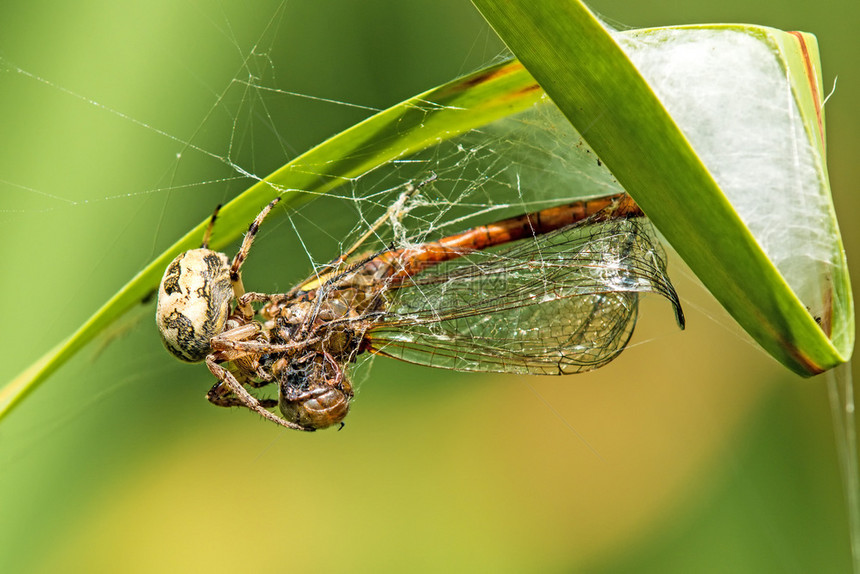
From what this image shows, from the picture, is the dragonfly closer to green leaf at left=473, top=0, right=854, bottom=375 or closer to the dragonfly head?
the dragonfly head

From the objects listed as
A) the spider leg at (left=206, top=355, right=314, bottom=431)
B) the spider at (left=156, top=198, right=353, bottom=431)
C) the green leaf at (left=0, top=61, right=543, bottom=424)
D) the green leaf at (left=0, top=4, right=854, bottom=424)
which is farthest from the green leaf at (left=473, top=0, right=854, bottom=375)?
the spider leg at (left=206, top=355, right=314, bottom=431)

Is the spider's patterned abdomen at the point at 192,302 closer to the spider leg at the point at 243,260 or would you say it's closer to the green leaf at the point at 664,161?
the spider leg at the point at 243,260

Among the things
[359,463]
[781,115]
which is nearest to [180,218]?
[359,463]

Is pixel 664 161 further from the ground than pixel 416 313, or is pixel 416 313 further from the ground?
pixel 664 161

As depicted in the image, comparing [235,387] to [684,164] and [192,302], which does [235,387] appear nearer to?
[192,302]

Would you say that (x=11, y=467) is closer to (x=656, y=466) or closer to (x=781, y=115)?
(x=781, y=115)

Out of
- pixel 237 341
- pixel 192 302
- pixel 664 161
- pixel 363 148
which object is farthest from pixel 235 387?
pixel 664 161
